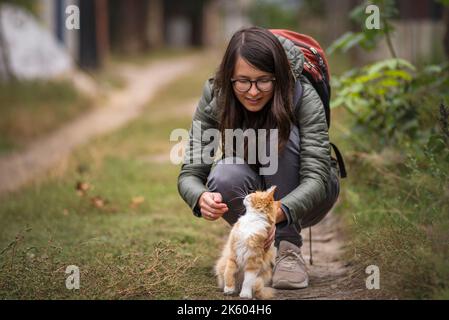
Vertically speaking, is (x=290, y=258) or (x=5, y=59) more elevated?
(x=5, y=59)

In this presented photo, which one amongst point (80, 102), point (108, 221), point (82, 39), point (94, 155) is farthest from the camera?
point (82, 39)

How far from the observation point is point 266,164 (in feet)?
10.7

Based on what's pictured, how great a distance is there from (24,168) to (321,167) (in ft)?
15.0

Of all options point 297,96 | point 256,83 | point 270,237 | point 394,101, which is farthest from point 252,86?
point 394,101

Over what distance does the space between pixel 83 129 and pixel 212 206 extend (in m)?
6.59

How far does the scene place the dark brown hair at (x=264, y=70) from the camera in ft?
10.0

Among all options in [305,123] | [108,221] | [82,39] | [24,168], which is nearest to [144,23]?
[82,39]

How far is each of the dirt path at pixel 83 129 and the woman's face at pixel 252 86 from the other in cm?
329

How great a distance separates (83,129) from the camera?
30.5ft

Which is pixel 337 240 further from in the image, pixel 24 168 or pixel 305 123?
pixel 24 168

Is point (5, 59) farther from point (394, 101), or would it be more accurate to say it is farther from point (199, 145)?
point (199, 145)

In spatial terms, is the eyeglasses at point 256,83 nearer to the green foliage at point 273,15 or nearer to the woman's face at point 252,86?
the woman's face at point 252,86

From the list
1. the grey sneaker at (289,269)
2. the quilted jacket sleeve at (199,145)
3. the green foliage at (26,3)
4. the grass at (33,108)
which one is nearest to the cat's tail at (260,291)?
the grey sneaker at (289,269)

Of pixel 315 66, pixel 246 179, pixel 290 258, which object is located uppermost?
pixel 315 66
